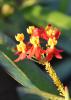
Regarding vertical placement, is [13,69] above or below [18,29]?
below

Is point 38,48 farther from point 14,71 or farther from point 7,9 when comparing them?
point 7,9

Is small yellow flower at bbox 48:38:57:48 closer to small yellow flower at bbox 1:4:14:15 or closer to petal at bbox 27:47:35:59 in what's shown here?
petal at bbox 27:47:35:59

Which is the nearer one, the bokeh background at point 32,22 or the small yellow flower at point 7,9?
the bokeh background at point 32,22


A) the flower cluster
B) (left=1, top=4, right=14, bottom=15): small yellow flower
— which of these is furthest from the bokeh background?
the flower cluster

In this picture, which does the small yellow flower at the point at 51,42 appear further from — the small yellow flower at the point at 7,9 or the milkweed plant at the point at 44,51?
the small yellow flower at the point at 7,9

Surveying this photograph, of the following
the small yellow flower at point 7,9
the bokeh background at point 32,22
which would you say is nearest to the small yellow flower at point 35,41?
the bokeh background at point 32,22

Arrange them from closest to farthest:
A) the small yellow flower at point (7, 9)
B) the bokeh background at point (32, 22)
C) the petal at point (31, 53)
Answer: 1. the petal at point (31, 53)
2. the bokeh background at point (32, 22)
3. the small yellow flower at point (7, 9)

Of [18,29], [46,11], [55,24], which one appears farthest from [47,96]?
[18,29]

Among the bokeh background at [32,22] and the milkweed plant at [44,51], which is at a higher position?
the bokeh background at [32,22]

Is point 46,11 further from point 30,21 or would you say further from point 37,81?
point 37,81
